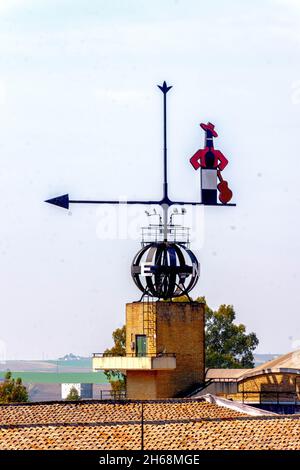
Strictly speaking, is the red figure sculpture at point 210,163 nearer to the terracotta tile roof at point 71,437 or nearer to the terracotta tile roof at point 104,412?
the terracotta tile roof at point 104,412

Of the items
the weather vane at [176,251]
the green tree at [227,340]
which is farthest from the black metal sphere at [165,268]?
the green tree at [227,340]

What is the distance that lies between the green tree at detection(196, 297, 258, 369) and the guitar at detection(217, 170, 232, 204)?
4812 centimetres

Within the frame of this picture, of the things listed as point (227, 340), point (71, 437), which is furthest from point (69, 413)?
point (227, 340)

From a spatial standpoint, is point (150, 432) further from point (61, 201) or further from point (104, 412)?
point (61, 201)

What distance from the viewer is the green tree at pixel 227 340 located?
122 meters

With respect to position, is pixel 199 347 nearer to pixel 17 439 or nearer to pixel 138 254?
pixel 138 254

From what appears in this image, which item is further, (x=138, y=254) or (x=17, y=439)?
(x=138, y=254)

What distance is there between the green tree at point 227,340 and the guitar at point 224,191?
158ft

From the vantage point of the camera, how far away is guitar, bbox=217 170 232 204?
73.1 meters

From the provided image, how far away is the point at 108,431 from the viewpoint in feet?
170

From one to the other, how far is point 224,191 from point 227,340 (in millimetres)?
50499

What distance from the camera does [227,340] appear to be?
123 m
